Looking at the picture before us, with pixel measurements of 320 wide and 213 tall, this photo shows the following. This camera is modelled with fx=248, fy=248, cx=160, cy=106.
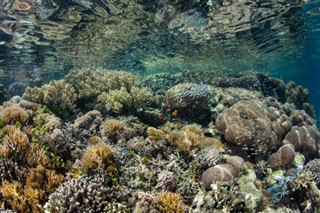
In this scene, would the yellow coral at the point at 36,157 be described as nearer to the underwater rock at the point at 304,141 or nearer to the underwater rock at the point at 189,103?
the underwater rock at the point at 189,103

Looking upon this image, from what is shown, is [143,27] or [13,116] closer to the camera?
[13,116]

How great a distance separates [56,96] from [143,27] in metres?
9.36

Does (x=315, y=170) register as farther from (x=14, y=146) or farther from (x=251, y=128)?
(x=14, y=146)

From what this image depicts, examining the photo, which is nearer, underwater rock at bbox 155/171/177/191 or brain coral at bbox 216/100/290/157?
underwater rock at bbox 155/171/177/191

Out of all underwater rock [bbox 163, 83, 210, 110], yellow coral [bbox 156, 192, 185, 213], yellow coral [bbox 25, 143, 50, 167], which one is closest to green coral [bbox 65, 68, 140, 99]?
underwater rock [bbox 163, 83, 210, 110]

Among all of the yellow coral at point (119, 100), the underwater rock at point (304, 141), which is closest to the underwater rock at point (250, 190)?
the underwater rock at point (304, 141)

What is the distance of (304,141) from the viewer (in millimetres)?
9203

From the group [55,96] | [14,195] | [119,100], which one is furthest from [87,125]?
[14,195]

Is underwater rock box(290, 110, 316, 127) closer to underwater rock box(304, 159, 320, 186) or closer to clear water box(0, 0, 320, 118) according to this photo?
underwater rock box(304, 159, 320, 186)

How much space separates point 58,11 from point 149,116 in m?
8.35

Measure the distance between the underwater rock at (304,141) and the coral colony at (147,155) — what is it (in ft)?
0.14

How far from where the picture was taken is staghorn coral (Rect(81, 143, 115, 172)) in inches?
208

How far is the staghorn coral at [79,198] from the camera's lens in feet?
13.4

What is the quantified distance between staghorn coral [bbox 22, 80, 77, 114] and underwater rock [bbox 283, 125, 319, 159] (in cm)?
846
